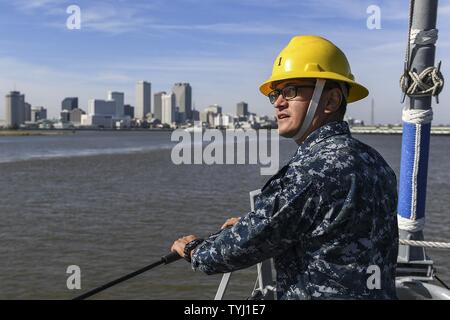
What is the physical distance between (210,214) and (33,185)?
668 inches

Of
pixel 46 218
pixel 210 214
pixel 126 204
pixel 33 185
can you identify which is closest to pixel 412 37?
pixel 210 214

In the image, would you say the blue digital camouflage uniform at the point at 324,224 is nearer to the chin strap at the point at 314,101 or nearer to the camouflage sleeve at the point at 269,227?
the camouflage sleeve at the point at 269,227

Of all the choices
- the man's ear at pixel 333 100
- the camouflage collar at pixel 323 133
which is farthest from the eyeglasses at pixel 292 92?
the camouflage collar at pixel 323 133

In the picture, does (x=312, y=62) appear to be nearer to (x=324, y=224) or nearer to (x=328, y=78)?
(x=328, y=78)

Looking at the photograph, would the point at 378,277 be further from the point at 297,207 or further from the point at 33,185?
the point at 33,185

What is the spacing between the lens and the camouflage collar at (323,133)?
263cm

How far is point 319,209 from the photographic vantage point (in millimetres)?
2412

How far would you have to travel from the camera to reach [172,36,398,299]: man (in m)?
2.42

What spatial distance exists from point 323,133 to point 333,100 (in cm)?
24

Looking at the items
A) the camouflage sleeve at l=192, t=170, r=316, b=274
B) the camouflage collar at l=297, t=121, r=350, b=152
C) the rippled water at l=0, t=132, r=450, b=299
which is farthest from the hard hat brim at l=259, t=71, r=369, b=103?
the rippled water at l=0, t=132, r=450, b=299

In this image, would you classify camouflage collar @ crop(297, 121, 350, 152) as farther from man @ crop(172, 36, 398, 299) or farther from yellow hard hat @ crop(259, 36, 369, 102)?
yellow hard hat @ crop(259, 36, 369, 102)

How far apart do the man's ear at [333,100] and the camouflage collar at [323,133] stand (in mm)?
92

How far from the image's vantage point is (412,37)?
6035 millimetres
